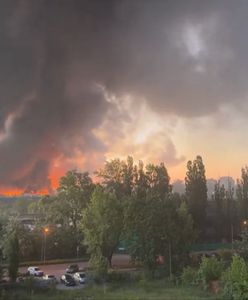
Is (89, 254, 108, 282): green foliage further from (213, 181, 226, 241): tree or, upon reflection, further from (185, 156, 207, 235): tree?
(213, 181, 226, 241): tree

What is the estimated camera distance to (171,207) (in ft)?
139

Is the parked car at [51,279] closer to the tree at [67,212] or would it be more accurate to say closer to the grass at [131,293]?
the grass at [131,293]

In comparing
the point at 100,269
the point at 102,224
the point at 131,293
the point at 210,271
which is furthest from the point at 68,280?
the point at 210,271

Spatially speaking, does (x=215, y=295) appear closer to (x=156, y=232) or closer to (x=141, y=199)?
(x=156, y=232)

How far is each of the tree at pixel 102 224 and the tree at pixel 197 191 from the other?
28.0m

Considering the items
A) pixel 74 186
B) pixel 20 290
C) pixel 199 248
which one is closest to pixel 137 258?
pixel 20 290

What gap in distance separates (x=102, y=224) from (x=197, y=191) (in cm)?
3230

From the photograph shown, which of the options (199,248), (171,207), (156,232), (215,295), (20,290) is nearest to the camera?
(215,295)

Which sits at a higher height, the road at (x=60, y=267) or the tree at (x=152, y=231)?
the tree at (x=152, y=231)

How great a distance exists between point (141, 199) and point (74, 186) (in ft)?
70.6

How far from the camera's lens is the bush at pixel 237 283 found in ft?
88.1

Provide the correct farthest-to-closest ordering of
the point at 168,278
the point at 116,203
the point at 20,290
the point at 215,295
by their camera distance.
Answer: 1. the point at 116,203
2. the point at 168,278
3. the point at 20,290
4. the point at 215,295

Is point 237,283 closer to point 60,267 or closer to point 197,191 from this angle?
point 60,267

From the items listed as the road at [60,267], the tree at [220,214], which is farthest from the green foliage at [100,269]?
the tree at [220,214]
